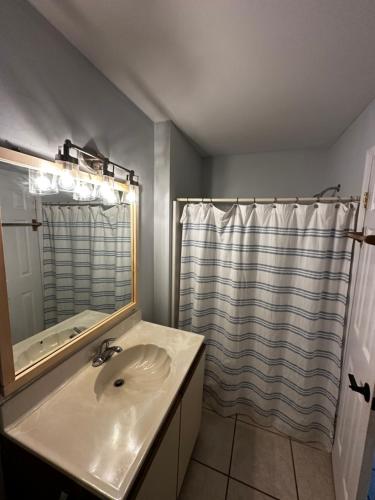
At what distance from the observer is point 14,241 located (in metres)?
0.79

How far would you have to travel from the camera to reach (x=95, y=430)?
783 millimetres

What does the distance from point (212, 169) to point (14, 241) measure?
2140mm

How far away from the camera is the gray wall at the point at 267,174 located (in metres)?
2.14

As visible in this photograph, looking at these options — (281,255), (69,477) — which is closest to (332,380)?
(281,255)

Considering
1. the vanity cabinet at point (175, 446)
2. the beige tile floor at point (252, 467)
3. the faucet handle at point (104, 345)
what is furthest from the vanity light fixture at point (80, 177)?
the beige tile floor at point (252, 467)

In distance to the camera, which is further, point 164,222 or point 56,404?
point 164,222

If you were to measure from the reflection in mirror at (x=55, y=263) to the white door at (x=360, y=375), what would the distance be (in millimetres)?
1352

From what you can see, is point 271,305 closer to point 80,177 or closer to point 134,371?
point 134,371

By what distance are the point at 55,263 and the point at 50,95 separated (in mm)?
725

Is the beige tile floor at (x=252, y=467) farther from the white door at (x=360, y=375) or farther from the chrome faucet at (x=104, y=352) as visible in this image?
the chrome faucet at (x=104, y=352)

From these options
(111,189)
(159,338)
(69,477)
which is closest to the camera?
(69,477)

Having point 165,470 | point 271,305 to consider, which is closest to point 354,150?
point 271,305

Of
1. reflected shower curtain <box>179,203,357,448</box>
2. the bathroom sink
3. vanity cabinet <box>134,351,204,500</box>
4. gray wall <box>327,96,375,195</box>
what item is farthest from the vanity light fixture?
gray wall <box>327,96,375,195</box>

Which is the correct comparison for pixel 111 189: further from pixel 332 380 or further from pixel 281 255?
pixel 332 380
